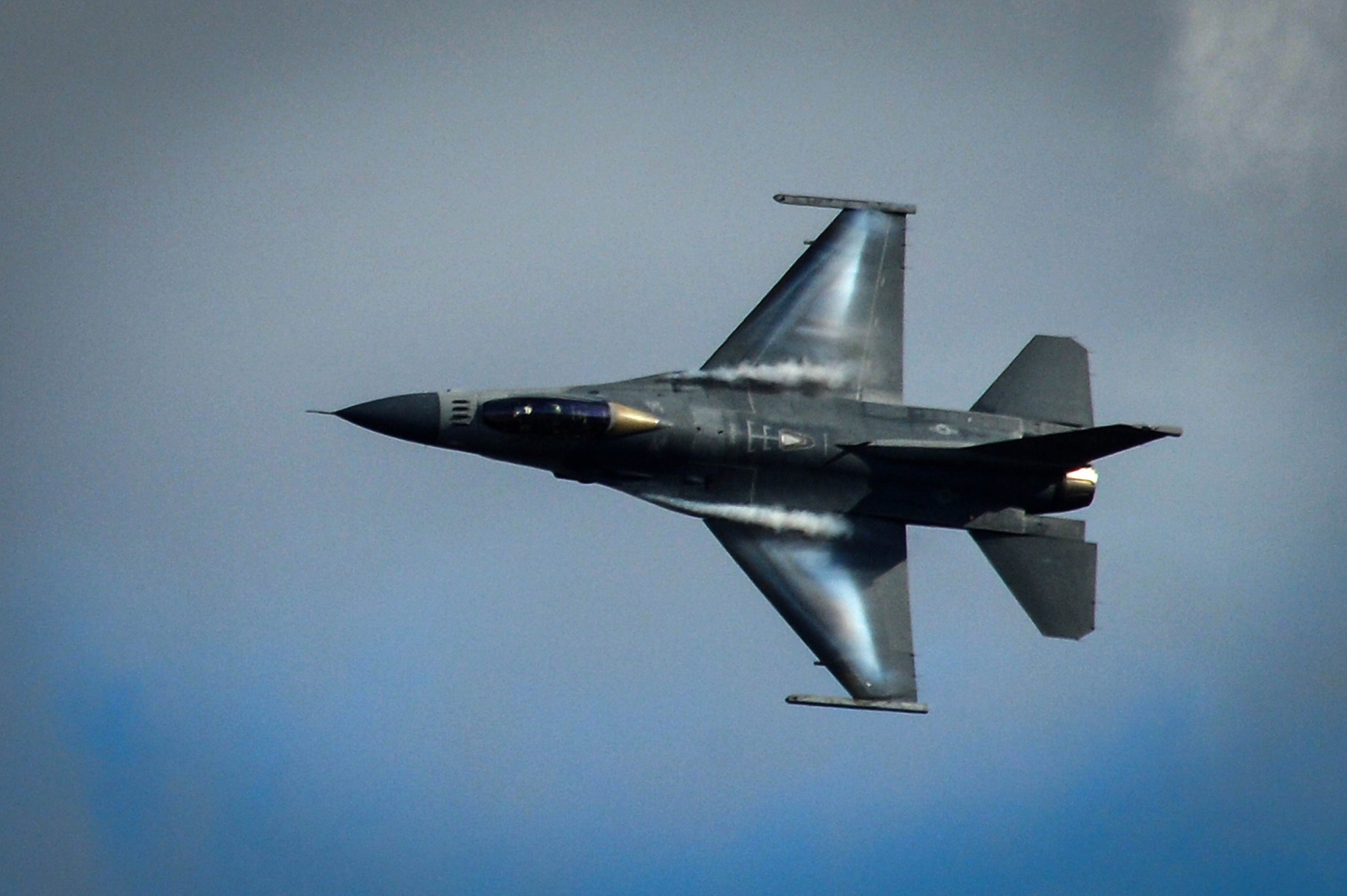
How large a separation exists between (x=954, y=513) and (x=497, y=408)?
929cm

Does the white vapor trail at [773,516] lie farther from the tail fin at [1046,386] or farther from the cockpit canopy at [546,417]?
the tail fin at [1046,386]

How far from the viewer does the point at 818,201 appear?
50.4m

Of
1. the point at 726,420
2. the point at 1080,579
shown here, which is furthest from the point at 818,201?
the point at 1080,579

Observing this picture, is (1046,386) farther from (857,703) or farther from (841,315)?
(857,703)

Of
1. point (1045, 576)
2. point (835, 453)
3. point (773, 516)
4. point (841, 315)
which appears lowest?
point (1045, 576)

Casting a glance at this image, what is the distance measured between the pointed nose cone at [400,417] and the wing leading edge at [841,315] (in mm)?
Result: 5707

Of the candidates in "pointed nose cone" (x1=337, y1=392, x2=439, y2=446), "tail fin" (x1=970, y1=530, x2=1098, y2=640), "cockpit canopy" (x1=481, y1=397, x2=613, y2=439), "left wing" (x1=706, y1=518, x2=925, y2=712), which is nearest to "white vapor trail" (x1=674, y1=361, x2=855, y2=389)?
"cockpit canopy" (x1=481, y1=397, x2=613, y2=439)

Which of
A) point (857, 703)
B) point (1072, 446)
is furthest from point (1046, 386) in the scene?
point (857, 703)

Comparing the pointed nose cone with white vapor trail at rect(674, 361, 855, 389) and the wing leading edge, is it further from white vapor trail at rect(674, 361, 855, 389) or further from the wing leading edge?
the wing leading edge

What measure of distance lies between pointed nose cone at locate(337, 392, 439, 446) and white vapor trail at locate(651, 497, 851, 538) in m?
4.56

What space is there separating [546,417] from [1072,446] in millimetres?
10232

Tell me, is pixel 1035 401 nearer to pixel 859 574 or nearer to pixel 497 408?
pixel 859 574

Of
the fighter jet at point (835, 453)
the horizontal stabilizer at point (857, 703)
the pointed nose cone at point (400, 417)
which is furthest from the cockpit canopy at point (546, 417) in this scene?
the horizontal stabilizer at point (857, 703)

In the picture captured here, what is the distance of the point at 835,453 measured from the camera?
1891 inches
